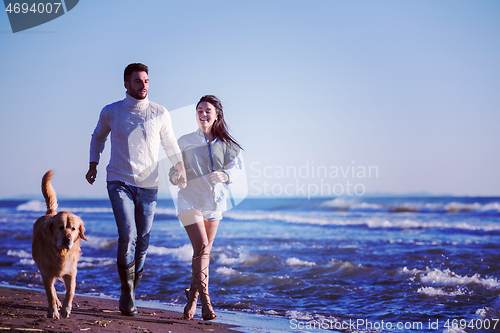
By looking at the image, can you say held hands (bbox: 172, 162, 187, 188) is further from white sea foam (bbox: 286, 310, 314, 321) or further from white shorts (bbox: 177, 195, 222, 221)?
white sea foam (bbox: 286, 310, 314, 321)

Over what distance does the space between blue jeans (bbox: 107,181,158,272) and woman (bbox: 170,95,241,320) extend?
33 centimetres

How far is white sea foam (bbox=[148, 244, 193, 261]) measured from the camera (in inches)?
410

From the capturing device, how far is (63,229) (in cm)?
355

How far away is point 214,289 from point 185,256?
11.6 feet

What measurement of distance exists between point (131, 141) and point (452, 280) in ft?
20.6

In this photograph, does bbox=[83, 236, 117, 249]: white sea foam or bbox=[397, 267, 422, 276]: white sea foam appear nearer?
bbox=[397, 267, 422, 276]: white sea foam

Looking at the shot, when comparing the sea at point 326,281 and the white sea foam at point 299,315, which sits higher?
the white sea foam at point 299,315

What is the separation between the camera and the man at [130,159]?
395 cm

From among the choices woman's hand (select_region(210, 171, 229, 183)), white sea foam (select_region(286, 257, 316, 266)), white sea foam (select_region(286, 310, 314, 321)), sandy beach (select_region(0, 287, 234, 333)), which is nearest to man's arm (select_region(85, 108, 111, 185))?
woman's hand (select_region(210, 171, 229, 183))

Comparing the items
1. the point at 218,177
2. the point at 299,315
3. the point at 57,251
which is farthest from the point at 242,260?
the point at 57,251

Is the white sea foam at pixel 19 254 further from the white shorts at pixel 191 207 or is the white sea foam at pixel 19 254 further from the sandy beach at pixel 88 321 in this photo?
the white shorts at pixel 191 207
